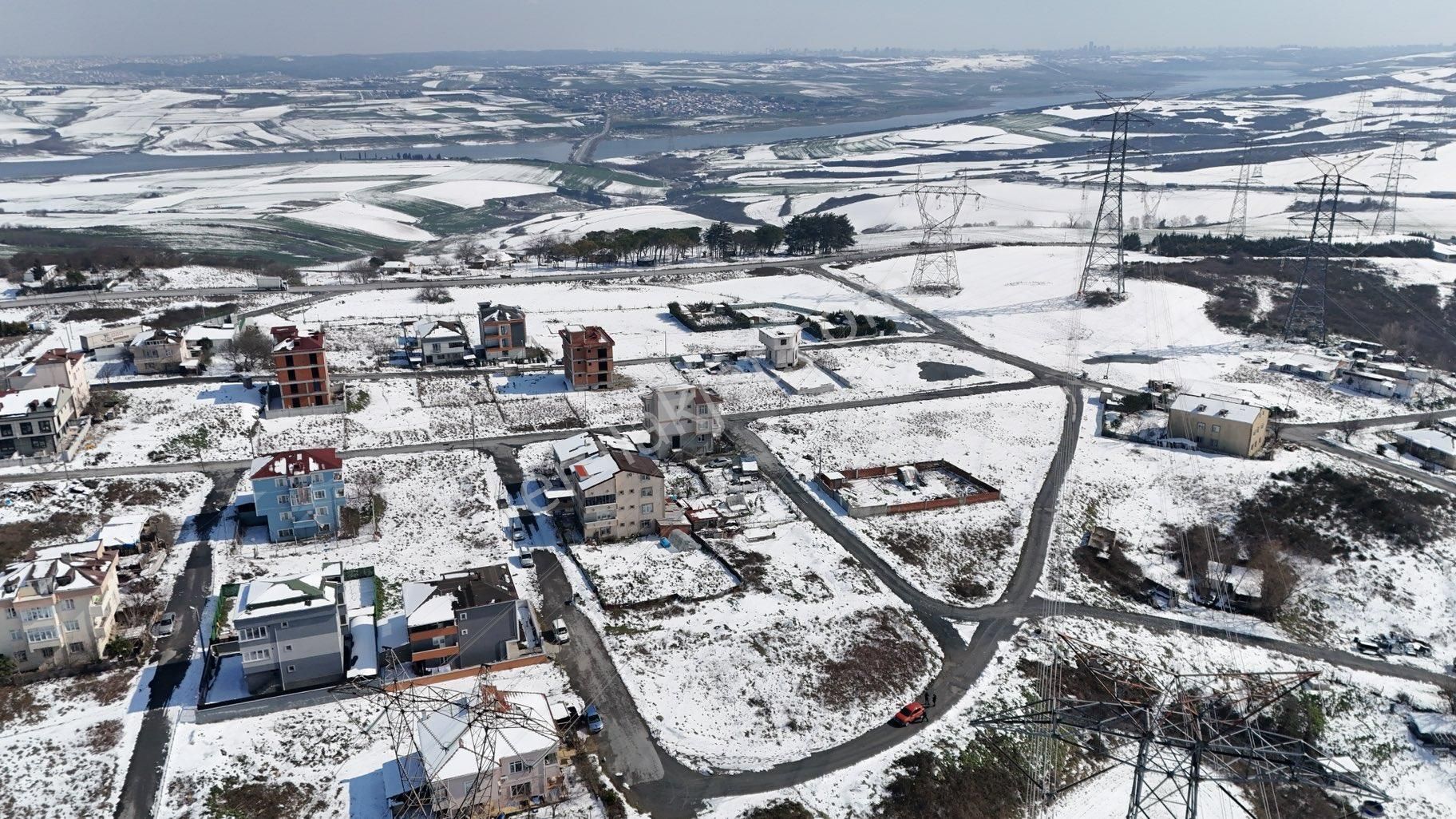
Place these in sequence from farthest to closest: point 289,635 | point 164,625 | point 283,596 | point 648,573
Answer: point 648,573 → point 164,625 → point 283,596 → point 289,635

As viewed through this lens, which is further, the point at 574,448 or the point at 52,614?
the point at 574,448

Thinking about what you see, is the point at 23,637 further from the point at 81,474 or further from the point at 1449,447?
the point at 1449,447

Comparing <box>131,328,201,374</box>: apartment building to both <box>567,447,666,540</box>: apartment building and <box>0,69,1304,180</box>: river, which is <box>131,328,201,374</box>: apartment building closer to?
<box>567,447,666,540</box>: apartment building

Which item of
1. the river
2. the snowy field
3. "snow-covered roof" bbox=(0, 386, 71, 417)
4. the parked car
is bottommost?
the snowy field

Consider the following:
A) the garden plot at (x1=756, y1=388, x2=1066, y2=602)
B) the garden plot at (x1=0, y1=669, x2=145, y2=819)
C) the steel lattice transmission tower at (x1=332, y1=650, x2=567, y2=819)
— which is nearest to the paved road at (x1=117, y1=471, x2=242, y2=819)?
the garden plot at (x1=0, y1=669, x2=145, y2=819)

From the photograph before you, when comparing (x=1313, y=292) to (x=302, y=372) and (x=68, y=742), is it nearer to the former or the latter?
(x=302, y=372)

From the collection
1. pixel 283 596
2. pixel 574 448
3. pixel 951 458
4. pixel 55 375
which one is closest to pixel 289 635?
pixel 283 596

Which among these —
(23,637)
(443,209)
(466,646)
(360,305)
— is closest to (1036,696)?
(466,646)
